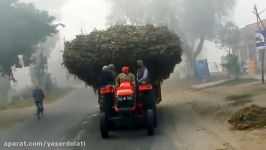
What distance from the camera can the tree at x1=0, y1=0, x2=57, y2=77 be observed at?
2356 cm

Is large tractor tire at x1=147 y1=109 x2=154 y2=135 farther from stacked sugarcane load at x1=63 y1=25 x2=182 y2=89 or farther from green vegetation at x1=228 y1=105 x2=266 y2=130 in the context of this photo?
stacked sugarcane load at x1=63 y1=25 x2=182 y2=89

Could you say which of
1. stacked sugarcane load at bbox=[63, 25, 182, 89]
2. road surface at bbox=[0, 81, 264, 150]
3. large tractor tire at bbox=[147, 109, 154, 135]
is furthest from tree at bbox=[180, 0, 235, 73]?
large tractor tire at bbox=[147, 109, 154, 135]

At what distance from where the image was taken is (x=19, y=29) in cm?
2398

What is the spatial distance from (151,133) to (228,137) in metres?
2.47

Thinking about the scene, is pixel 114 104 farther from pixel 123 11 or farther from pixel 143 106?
pixel 123 11

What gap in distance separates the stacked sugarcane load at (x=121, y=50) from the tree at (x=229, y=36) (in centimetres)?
3035

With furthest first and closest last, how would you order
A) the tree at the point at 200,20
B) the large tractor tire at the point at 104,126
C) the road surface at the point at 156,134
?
1. the tree at the point at 200,20
2. the large tractor tire at the point at 104,126
3. the road surface at the point at 156,134

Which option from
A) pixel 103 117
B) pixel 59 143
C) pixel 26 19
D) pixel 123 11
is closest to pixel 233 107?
pixel 103 117

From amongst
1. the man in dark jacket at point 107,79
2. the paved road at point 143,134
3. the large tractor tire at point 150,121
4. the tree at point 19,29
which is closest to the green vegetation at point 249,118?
the paved road at point 143,134

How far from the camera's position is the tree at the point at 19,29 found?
23.6 meters

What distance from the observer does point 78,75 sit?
17.3 metres

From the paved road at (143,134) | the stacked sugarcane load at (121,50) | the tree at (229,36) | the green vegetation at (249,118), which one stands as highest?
the tree at (229,36)

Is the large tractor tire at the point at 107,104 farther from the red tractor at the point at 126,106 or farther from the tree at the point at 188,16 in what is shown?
the tree at the point at 188,16

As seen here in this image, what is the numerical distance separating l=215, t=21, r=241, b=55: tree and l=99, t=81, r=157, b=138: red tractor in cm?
3377
